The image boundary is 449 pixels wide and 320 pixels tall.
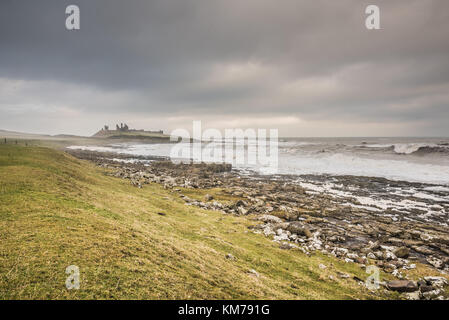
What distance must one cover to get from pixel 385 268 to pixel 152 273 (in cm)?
1078

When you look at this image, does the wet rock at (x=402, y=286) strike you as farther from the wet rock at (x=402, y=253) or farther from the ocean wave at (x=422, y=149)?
the ocean wave at (x=422, y=149)

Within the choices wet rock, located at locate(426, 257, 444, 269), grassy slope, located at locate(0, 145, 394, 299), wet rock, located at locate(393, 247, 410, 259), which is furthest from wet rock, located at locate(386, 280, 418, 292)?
wet rock, located at locate(426, 257, 444, 269)

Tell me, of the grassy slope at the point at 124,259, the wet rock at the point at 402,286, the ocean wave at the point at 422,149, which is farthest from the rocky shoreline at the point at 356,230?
the ocean wave at the point at 422,149

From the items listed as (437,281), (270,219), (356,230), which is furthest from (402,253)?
(270,219)

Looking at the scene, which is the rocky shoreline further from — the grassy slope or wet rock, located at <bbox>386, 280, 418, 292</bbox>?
the grassy slope

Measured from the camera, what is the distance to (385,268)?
993cm

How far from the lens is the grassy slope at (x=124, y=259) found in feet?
14.5

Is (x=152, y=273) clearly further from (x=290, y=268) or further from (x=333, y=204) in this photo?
(x=333, y=204)

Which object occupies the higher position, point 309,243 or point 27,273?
point 27,273

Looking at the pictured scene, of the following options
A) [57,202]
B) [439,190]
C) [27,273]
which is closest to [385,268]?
[27,273]

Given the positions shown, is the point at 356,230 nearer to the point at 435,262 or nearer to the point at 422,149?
the point at 435,262

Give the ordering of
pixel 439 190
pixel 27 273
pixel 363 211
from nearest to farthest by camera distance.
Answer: pixel 27 273, pixel 363 211, pixel 439 190

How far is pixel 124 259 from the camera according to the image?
542cm

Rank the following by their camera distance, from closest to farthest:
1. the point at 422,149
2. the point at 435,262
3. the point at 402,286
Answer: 1. the point at 402,286
2. the point at 435,262
3. the point at 422,149
